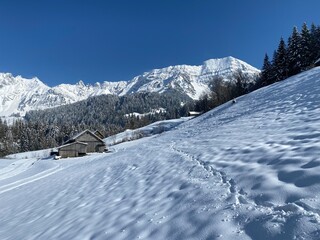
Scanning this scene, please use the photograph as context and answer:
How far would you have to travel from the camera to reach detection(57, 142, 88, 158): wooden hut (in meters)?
59.7

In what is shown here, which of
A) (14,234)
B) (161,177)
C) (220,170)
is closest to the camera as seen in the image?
(220,170)

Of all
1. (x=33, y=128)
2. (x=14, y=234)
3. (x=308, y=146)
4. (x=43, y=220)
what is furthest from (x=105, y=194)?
(x=33, y=128)

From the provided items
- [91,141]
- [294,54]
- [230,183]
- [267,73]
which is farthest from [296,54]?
[230,183]

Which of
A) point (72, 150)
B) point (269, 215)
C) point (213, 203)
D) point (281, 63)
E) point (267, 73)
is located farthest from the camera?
point (267, 73)

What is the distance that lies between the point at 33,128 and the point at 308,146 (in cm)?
15309

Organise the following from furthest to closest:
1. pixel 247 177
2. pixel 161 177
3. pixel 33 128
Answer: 1. pixel 33 128
2. pixel 161 177
3. pixel 247 177

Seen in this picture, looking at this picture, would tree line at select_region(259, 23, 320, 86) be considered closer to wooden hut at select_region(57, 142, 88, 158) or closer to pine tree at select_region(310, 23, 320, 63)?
pine tree at select_region(310, 23, 320, 63)

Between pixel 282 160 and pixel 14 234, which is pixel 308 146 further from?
pixel 14 234

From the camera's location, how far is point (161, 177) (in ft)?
34.1

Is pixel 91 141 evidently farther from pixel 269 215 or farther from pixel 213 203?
pixel 269 215

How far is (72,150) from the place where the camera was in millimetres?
60125

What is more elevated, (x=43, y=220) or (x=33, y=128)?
(x=33, y=128)

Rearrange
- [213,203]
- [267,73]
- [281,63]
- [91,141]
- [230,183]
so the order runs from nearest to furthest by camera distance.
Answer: [213,203] < [230,183] < [281,63] < [91,141] < [267,73]

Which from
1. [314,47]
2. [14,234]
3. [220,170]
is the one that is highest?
[314,47]
